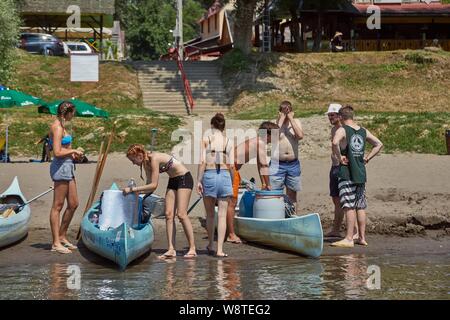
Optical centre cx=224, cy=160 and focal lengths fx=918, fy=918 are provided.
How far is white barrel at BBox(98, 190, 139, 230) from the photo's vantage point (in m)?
12.3

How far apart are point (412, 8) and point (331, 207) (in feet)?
107

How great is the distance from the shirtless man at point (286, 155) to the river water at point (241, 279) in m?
1.35

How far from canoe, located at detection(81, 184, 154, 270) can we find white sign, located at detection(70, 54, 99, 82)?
20.6m

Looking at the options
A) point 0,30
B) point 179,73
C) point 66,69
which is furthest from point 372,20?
point 0,30

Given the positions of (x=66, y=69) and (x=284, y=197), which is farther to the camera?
(x=66, y=69)

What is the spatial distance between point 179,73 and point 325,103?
6404mm

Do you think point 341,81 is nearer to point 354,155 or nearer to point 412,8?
point 412,8

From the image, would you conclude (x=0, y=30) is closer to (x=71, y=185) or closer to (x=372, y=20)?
(x=71, y=185)

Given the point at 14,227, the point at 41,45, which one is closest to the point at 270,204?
the point at 14,227

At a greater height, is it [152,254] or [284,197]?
[284,197]

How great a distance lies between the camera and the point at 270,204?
42.2ft

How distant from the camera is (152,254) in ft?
42.1

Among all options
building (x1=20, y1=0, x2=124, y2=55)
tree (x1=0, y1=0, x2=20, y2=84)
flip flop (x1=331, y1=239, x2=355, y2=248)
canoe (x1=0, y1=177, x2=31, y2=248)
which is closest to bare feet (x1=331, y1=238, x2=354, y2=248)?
flip flop (x1=331, y1=239, x2=355, y2=248)

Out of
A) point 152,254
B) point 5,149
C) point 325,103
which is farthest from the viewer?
point 325,103
